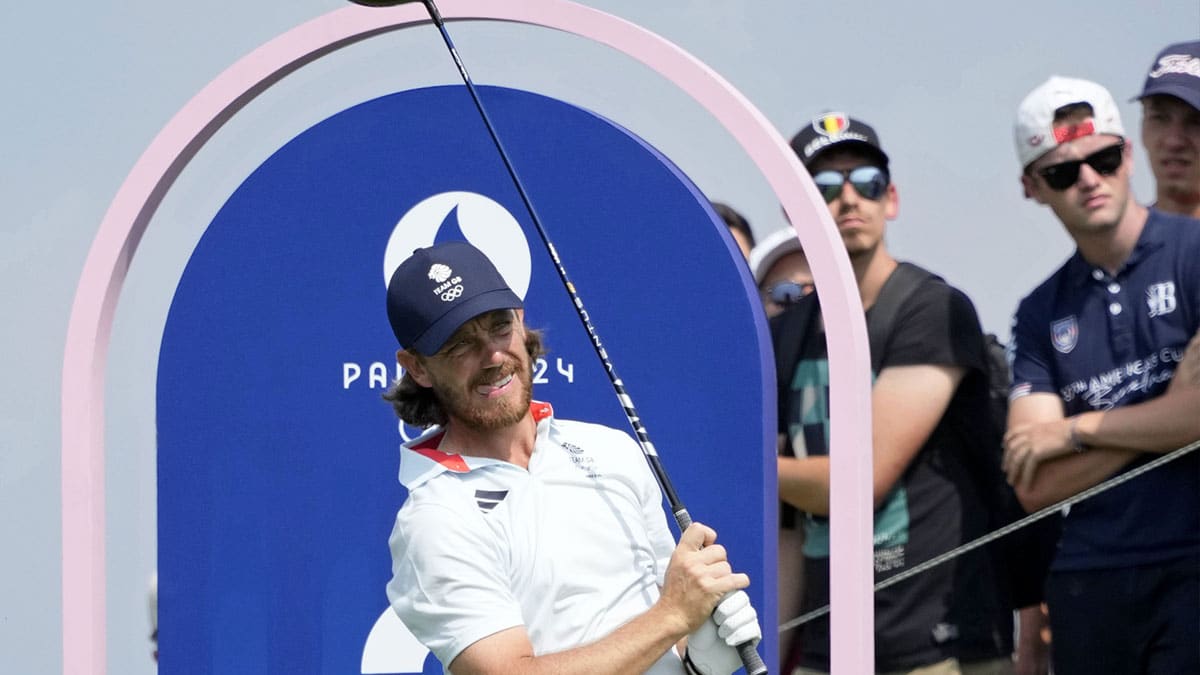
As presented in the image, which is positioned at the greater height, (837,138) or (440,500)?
(837,138)

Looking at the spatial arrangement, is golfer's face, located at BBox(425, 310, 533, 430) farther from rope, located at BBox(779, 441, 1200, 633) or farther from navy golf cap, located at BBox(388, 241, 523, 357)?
rope, located at BBox(779, 441, 1200, 633)

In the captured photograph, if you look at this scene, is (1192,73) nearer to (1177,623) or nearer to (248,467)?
(1177,623)

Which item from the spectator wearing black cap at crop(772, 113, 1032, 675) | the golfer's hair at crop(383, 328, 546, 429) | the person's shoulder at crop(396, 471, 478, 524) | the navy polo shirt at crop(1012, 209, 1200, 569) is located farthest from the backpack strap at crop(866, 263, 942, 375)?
the person's shoulder at crop(396, 471, 478, 524)

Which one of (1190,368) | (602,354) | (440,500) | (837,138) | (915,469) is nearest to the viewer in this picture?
(440,500)

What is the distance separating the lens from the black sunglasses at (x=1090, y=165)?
14.0 feet

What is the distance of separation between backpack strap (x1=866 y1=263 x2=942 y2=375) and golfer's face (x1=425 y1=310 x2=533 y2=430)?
119 centimetres

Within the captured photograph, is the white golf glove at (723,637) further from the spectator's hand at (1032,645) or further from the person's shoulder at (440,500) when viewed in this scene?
the spectator's hand at (1032,645)

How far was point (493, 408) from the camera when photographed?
3494mm

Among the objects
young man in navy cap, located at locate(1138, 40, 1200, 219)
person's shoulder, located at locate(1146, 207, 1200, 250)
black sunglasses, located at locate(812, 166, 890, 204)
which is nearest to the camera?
person's shoulder, located at locate(1146, 207, 1200, 250)

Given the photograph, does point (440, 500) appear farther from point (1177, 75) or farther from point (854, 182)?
point (1177, 75)

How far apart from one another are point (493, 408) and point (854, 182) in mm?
1583

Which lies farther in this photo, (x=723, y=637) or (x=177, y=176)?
(x=177, y=176)

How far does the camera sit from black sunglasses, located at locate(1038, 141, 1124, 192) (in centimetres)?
427

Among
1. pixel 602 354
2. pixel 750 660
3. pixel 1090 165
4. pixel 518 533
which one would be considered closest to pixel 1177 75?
pixel 1090 165
